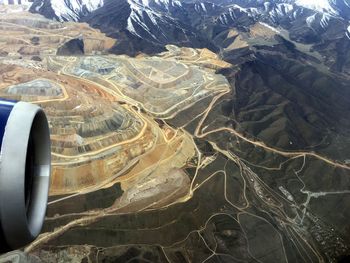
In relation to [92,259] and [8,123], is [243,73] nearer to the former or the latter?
[92,259]

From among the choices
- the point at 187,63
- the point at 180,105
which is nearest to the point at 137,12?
the point at 187,63

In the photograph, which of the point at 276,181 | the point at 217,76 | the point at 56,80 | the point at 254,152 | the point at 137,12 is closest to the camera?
the point at 276,181

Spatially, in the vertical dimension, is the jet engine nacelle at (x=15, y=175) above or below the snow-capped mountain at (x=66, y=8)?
above

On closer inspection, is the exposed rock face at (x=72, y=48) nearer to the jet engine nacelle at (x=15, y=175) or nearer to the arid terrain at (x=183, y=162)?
the arid terrain at (x=183, y=162)

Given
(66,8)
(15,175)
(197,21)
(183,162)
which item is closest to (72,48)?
(66,8)

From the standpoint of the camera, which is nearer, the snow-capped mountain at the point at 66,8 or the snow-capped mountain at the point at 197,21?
the snow-capped mountain at the point at 197,21

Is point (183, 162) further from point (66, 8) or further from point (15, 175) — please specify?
point (66, 8)

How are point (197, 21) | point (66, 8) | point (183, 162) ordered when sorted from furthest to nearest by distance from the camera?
point (197, 21) → point (66, 8) → point (183, 162)

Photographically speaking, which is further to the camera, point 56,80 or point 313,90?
point 313,90

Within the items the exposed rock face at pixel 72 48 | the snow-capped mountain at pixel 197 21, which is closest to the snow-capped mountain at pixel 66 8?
the snow-capped mountain at pixel 197 21
